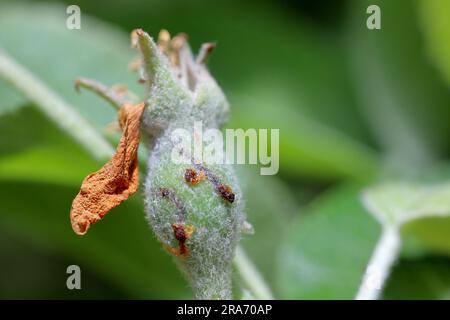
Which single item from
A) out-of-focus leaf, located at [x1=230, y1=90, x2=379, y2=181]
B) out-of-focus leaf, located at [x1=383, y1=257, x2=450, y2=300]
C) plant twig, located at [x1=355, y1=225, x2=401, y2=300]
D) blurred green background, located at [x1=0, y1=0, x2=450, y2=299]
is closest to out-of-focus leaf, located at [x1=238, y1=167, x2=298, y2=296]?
blurred green background, located at [x1=0, y1=0, x2=450, y2=299]

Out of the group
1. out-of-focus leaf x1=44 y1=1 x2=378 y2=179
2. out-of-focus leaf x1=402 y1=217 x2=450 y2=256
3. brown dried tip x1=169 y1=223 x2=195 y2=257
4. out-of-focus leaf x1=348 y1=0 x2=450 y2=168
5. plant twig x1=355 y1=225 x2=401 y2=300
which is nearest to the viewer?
brown dried tip x1=169 y1=223 x2=195 y2=257

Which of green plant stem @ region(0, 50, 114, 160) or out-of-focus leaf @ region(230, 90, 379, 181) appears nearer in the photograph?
green plant stem @ region(0, 50, 114, 160)

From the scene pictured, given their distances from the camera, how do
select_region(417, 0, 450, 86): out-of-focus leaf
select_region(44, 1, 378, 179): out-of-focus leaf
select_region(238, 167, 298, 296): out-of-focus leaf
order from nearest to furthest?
select_region(238, 167, 298, 296): out-of-focus leaf → select_region(417, 0, 450, 86): out-of-focus leaf → select_region(44, 1, 378, 179): out-of-focus leaf

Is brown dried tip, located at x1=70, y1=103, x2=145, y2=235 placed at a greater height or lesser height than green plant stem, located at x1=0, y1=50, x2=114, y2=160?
lesser

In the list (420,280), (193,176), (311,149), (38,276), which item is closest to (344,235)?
(420,280)

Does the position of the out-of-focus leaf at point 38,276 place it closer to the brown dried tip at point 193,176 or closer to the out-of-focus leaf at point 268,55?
the out-of-focus leaf at point 268,55

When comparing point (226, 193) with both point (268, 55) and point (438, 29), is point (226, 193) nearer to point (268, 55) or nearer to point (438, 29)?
point (438, 29)

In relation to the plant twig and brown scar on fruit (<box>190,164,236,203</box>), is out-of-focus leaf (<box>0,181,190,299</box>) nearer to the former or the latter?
the plant twig
